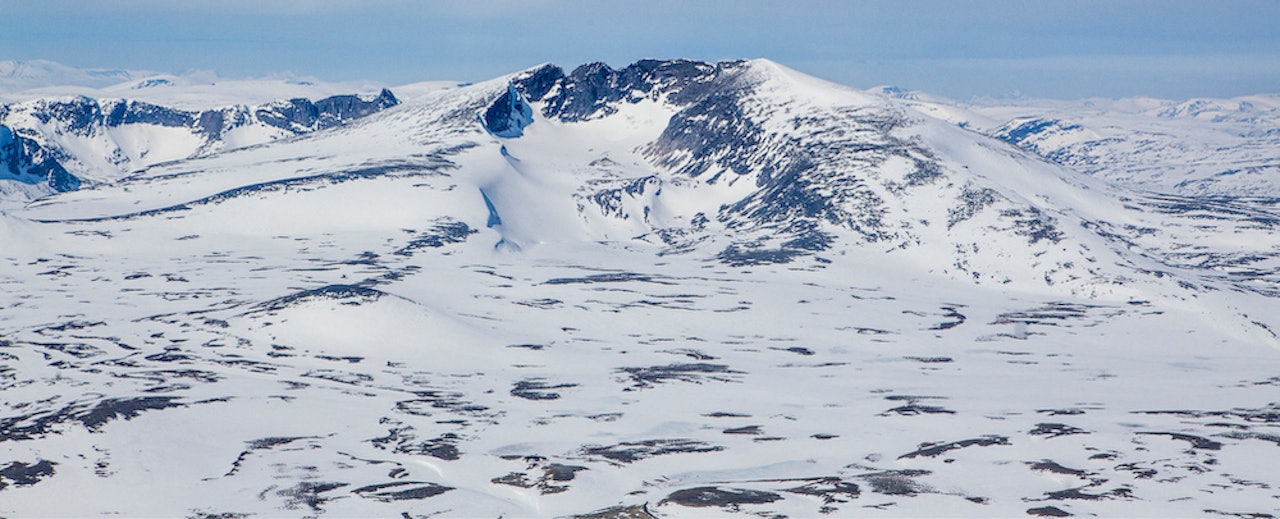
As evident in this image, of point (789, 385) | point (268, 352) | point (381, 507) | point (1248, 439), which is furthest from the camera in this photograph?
point (268, 352)

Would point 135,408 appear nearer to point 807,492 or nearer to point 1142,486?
point 807,492

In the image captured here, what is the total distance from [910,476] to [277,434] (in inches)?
2729

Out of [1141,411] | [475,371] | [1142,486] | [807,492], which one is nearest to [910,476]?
[807,492]

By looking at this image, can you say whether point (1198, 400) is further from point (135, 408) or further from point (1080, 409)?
point (135, 408)

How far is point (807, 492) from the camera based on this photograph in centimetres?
10725

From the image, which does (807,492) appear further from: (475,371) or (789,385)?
(475,371)

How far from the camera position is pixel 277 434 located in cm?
13050

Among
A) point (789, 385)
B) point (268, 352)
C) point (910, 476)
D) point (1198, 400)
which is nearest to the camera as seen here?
point (910, 476)

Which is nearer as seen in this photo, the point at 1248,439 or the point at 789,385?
the point at 1248,439

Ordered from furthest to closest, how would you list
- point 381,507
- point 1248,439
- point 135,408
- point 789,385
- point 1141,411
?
point 789,385 < point 1141,411 < point 135,408 < point 1248,439 < point 381,507

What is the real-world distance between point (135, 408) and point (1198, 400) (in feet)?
447

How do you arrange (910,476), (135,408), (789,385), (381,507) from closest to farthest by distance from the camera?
(381,507) → (910,476) → (135,408) → (789,385)

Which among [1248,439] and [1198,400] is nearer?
[1248,439]

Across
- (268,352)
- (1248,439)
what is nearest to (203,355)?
(268,352)
